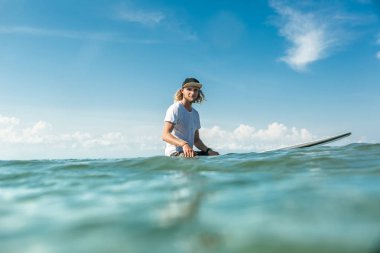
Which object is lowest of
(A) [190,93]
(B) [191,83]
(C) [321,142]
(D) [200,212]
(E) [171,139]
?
(D) [200,212]

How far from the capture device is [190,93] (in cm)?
928

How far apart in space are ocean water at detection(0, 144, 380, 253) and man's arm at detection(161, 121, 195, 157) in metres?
2.47

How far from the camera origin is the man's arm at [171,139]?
824cm

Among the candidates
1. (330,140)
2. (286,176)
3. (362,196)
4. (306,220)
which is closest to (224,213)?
(306,220)

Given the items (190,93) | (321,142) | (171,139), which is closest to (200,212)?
(171,139)

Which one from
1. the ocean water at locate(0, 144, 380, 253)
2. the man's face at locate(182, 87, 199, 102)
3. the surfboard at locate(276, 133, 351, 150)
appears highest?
the man's face at locate(182, 87, 199, 102)

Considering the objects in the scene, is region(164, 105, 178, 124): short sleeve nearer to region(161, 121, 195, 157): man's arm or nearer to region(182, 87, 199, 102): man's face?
region(161, 121, 195, 157): man's arm

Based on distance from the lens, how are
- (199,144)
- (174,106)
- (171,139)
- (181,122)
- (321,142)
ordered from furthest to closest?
(321,142), (199,144), (181,122), (174,106), (171,139)

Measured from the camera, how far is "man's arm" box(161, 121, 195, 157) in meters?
8.24

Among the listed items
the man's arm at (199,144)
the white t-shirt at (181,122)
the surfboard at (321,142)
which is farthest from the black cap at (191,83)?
the surfboard at (321,142)

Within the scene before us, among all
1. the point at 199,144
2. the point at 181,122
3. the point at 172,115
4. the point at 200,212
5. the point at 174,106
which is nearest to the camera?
the point at 200,212

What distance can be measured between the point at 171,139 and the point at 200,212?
5.53 meters

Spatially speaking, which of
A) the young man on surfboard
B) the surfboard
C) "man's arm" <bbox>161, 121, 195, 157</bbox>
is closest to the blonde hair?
the young man on surfboard

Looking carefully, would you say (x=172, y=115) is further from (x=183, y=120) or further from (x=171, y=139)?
(x=171, y=139)
